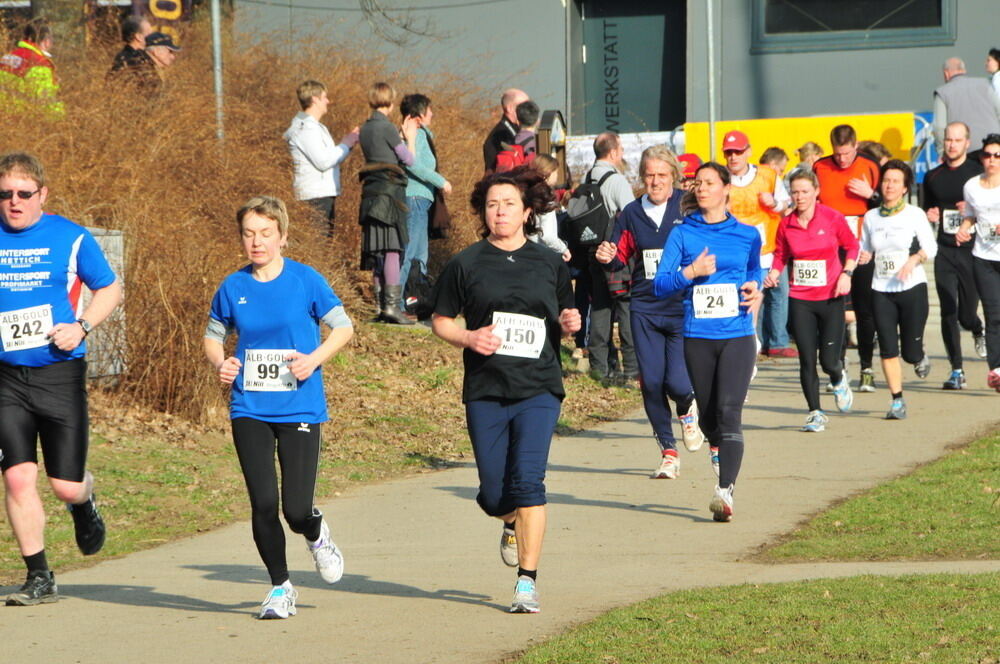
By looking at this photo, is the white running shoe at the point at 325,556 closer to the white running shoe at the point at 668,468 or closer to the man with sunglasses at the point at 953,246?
the white running shoe at the point at 668,468

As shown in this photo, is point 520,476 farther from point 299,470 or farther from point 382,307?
point 382,307

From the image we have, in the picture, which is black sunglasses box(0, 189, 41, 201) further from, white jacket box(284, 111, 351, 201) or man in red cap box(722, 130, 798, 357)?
white jacket box(284, 111, 351, 201)

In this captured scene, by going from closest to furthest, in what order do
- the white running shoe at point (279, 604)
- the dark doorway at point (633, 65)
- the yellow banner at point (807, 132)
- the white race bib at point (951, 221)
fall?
the white running shoe at point (279, 604) < the white race bib at point (951, 221) < the yellow banner at point (807, 132) < the dark doorway at point (633, 65)

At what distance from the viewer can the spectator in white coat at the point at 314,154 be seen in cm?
1477

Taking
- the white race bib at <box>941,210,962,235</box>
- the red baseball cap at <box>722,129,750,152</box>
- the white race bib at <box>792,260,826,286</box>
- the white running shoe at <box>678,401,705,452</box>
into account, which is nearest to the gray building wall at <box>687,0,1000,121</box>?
the white race bib at <box>941,210,962,235</box>

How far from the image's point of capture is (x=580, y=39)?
1066 inches

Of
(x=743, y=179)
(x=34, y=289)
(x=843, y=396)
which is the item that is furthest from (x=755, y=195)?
(x=34, y=289)

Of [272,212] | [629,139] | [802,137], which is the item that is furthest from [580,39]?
[272,212]

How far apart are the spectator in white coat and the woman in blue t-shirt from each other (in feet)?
26.2

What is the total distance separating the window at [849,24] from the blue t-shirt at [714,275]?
17125mm

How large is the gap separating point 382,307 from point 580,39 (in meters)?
12.8

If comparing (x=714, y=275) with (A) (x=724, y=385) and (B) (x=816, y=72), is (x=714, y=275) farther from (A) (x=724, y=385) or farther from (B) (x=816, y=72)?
(B) (x=816, y=72)

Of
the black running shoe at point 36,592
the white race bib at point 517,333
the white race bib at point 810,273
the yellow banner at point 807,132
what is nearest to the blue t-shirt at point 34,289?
the black running shoe at point 36,592

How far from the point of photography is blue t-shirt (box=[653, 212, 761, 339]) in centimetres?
898
